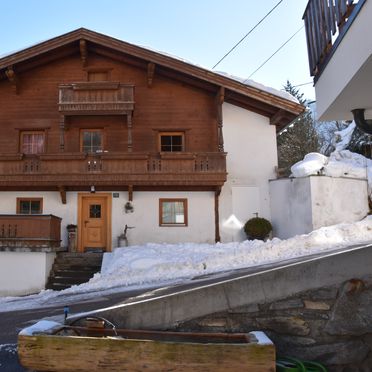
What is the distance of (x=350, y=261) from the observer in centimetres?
423

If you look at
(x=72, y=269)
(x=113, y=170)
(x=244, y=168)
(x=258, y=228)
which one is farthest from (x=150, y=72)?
(x=72, y=269)

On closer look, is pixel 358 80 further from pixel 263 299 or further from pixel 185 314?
pixel 185 314

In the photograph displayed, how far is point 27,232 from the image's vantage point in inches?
553

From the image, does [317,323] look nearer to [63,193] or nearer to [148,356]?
[148,356]

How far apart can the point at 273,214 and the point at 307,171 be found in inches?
107

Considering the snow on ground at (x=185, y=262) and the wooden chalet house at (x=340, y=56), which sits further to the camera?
the snow on ground at (x=185, y=262)

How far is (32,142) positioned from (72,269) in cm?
637

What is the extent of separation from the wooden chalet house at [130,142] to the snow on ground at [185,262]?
3.33 metres

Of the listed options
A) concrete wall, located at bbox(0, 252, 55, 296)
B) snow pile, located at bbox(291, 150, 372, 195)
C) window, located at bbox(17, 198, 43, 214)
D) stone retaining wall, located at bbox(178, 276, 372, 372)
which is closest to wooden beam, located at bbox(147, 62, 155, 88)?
window, located at bbox(17, 198, 43, 214)

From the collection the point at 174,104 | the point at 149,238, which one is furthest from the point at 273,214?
the point at 174,104

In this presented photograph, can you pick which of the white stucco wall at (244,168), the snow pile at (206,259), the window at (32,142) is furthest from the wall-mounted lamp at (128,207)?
the window at (32,142)

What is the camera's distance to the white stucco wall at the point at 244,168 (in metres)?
16.9

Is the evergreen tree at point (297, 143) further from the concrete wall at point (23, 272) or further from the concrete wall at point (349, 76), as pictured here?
the concrete wall at point (349, 76)

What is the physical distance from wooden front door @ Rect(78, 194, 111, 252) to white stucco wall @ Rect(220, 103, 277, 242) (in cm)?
464
